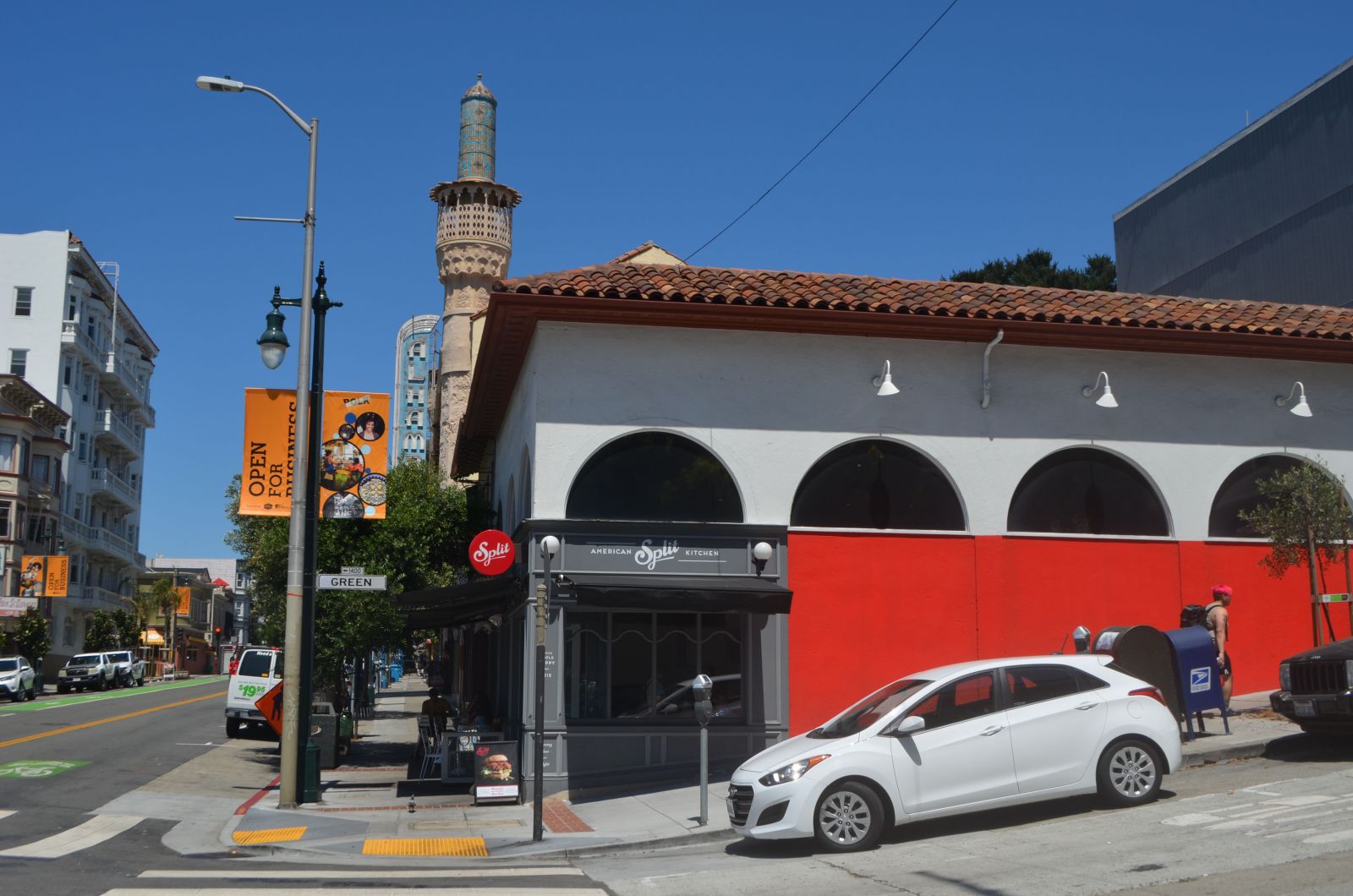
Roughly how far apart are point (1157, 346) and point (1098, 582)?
353cm

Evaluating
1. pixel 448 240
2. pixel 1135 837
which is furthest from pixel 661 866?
pixel 448 240

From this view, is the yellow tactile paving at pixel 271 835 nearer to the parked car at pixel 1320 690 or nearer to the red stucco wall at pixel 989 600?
the red stucco wall at pixel 989 600

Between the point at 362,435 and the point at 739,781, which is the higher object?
the point at 362,435

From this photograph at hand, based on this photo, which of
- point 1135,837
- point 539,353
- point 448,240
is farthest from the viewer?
point 448,240

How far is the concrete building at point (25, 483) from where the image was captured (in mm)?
58094

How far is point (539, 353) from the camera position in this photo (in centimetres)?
1673

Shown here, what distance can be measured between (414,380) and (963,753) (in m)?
113

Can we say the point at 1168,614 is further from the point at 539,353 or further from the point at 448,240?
the point at 448,240

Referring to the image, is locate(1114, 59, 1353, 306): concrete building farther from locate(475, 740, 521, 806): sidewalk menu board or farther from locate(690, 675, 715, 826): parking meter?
locate(475, 740, 521, 806): sidewalk menu board

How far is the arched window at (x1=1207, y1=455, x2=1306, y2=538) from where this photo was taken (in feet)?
61.0

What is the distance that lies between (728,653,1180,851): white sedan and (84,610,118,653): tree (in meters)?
67.3

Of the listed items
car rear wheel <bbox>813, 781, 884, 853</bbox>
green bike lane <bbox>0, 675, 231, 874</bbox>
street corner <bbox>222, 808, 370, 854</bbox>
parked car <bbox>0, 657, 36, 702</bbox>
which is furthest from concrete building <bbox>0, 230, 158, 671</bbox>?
car rear wheel <bbox>813, 781, 884, 853</bbox>

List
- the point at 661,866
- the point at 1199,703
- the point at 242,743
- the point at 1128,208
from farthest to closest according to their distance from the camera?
the point at 1128,208 → the point at 242,743 → the point at 1199,703 → the point at 661,866

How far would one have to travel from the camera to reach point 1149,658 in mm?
15078
